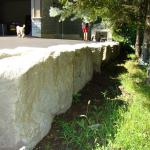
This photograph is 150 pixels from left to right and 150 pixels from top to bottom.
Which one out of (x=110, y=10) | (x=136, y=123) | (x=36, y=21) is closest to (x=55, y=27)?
(x=36, y=21)

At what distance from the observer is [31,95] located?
552 centimetres

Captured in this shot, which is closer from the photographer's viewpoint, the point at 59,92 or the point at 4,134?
the point at 4,134

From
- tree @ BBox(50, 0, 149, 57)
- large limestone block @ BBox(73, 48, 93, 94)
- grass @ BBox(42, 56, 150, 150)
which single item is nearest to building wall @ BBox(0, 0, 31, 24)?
tree @ BBox(50, 0, 149, 57)

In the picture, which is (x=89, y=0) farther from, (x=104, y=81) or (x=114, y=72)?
(x=104, y=81)

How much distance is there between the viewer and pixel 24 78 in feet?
17.1

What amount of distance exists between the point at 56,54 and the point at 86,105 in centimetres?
130

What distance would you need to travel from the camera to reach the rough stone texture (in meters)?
5.10

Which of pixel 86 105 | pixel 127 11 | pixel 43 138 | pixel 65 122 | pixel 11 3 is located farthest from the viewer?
pixel 11 3

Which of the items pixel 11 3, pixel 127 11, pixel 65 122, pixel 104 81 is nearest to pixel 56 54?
pixel 65 122

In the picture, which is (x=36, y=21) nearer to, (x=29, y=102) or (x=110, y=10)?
(x=110, y=10)

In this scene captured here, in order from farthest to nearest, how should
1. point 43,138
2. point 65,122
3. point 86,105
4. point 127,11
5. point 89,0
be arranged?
point 127,11 → point 89,0 → point 86,105 → point 65,122 → point 43,138

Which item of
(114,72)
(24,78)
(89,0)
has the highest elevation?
(89,0)

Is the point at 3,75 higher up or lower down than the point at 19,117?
higher up

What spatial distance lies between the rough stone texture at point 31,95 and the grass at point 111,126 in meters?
0.34
